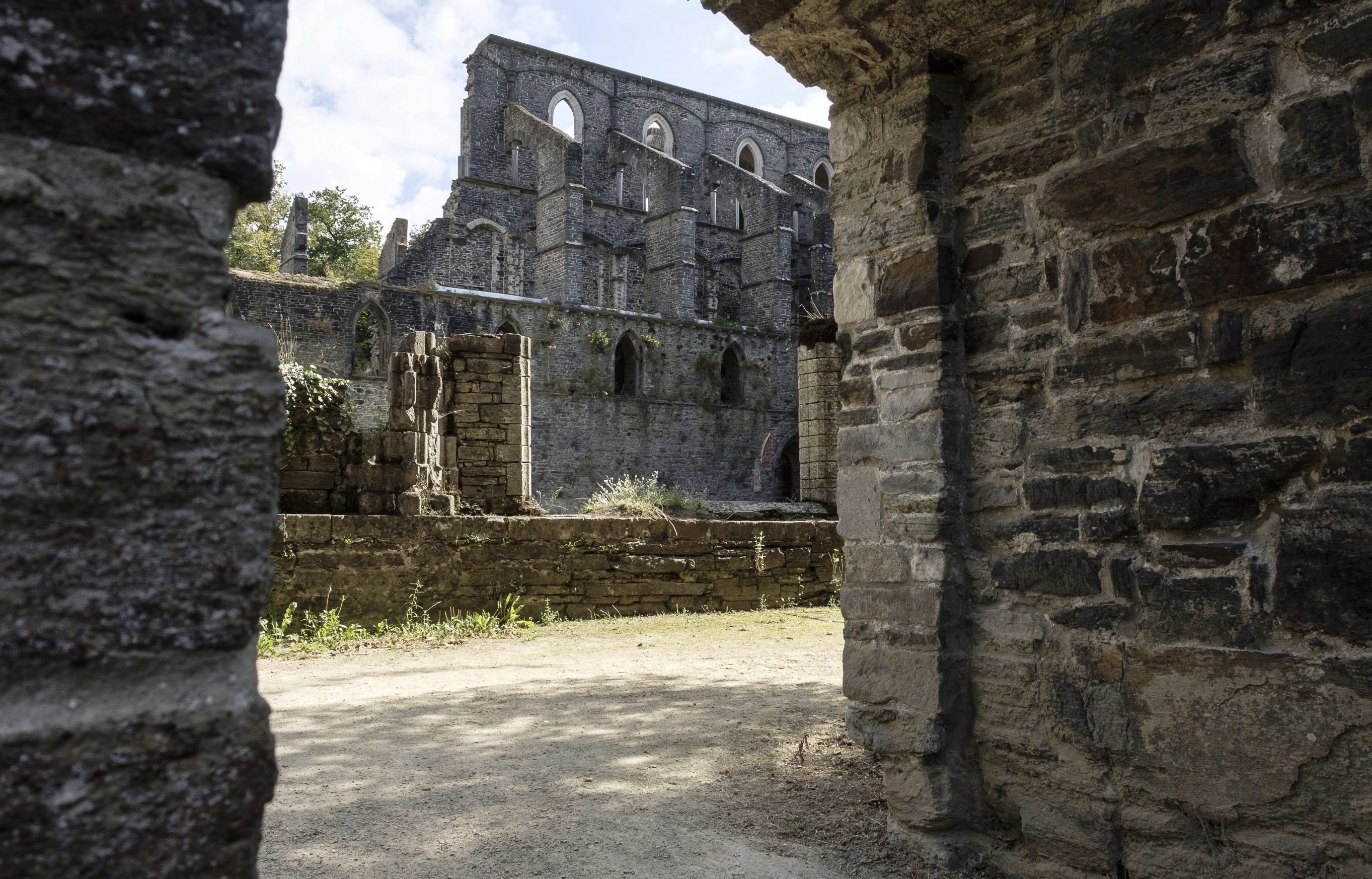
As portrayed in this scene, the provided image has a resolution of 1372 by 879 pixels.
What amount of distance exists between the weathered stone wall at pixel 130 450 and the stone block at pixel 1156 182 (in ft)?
8.32

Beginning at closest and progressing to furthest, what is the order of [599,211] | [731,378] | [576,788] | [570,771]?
[576,788]
[570,771]
[731,378]
[599,211]

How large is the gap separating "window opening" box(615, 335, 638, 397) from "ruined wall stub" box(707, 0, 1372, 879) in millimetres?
23167

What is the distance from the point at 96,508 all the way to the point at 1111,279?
276 cm

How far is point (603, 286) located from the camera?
30.4 meters

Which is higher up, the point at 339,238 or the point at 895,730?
the point at 339,238

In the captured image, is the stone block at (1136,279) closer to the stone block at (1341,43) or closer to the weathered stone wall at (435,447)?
the stone block at (1341,43)

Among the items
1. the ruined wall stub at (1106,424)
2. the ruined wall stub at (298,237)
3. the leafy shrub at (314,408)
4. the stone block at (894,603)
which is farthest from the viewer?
the ruined wall stub at (298,237)

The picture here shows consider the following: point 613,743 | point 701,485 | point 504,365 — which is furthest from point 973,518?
point 701,485

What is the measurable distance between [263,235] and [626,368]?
15479 mm

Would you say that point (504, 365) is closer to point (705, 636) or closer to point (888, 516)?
point (705, 636)

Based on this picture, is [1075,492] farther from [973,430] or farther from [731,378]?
[731,378]

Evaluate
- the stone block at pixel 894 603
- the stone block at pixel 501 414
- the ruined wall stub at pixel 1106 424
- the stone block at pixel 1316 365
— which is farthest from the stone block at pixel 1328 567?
the stone block at pixel 501 414

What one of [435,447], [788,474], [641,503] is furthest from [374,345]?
[641,503]

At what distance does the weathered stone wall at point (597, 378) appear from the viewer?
72.4ft
